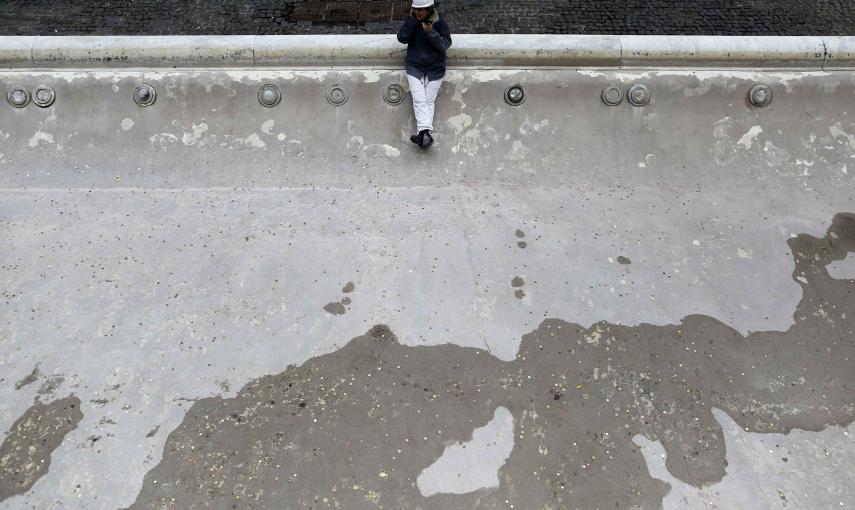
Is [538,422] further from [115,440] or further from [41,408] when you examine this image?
[41,408]

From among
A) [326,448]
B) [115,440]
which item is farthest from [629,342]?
[115,440]

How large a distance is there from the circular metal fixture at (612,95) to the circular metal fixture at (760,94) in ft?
4.05

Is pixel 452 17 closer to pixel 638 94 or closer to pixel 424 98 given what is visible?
pixel 424 98

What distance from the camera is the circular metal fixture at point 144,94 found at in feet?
16.9

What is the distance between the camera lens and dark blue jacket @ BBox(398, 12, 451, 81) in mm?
4781

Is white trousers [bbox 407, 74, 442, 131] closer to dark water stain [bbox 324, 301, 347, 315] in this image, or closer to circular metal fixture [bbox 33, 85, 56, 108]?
dark water stain [bbox 324, 301, 347, 315]

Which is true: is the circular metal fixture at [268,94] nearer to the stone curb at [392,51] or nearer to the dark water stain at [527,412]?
the stone curb at [392,51]

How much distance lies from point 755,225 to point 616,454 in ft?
8.84

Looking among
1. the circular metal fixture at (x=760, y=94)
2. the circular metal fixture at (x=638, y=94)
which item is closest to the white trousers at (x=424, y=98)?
the circular metal fixture at (x=638, y=94)

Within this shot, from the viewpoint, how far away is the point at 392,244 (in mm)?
4480

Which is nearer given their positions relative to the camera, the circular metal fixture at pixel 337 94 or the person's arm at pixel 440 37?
the person's arm at pixel 440 37

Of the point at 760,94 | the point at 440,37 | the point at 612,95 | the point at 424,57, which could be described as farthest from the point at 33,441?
the point at 760,94

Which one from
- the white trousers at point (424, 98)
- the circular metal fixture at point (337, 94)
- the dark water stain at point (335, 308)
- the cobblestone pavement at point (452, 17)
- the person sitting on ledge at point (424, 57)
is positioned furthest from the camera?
the cobblestone pavement at point (452, 17)

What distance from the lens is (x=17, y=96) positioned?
201 inches
